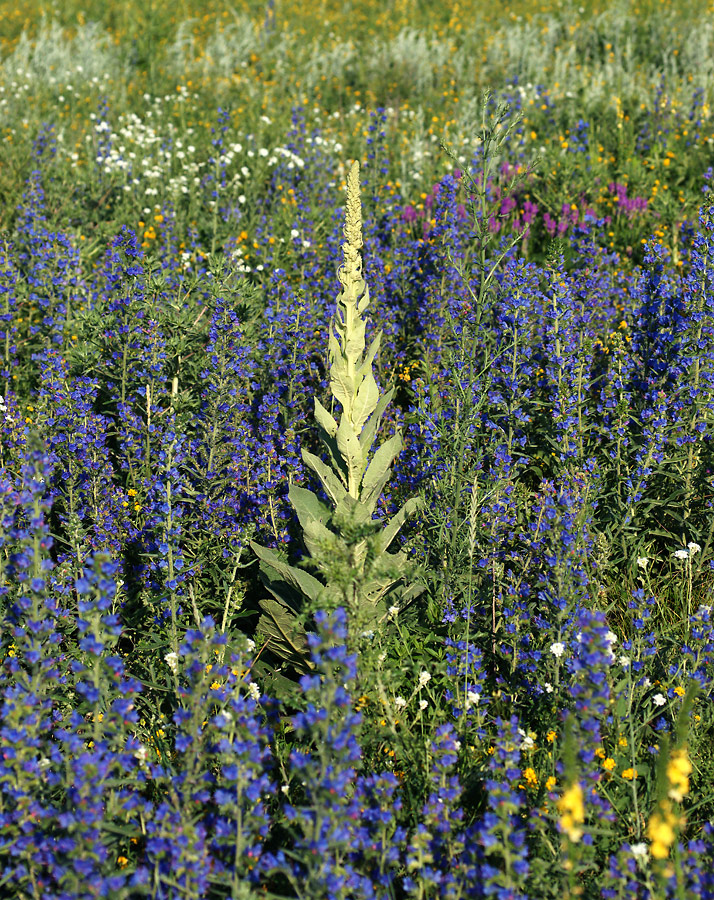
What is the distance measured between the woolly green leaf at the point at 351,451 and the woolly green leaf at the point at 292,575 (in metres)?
0.37

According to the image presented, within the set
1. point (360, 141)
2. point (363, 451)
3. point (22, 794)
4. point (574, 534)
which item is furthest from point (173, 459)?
point (360, 141)

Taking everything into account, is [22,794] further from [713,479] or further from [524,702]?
[713,479]

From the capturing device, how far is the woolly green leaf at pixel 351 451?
3180 millimetres

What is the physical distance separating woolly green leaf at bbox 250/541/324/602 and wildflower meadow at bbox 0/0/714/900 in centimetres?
1

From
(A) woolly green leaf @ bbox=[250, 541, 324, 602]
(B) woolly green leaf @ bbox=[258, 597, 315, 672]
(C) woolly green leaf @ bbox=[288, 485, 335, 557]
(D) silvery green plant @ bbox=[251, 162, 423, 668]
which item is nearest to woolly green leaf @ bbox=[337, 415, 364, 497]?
(D) silvery green plant @ bbox=[251, 162, 423, 668]

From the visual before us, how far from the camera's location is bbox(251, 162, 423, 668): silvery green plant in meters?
2.91

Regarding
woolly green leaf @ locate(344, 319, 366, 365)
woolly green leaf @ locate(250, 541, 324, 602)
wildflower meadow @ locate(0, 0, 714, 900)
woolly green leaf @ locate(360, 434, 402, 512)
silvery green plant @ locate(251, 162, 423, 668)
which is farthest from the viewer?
woolly green leaf @ locate(360, 434, 402, 512)

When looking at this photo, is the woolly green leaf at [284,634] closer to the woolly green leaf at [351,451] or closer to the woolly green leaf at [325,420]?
the woolly green leaf at [351,451]

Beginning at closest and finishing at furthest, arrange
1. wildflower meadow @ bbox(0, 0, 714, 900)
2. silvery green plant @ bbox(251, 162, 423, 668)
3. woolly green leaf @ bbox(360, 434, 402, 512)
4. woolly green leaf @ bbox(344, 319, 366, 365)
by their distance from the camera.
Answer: wildflower meadow @ bbox(0, 0, 714, 900) < silvery green plant @ bbox(251, 162, 423, 668) < woolly green leaf @ bbox(344, 319, 366, 365) < woolly green leaf @ bbox(360, 434, 402, 512)

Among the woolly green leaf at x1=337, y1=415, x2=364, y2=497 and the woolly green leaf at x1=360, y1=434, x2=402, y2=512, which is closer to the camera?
the woolly green leaf at x1=337, y1=415, x2=364, y2=497

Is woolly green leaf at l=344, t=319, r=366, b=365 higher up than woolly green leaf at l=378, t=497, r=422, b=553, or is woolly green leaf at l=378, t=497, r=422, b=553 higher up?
woolly green leaf at l=344, t=319, r=366, b=365

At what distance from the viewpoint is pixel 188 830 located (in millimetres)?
2227

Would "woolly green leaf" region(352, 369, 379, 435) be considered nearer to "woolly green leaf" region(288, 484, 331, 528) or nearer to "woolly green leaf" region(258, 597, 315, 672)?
"woolly green leaf" region(288, 484, 331, 528)

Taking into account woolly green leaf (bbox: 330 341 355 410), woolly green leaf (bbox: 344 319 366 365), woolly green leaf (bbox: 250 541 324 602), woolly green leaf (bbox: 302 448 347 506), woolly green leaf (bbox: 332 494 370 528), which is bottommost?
woolly green leaf (bbox: 250 541 324 602)
